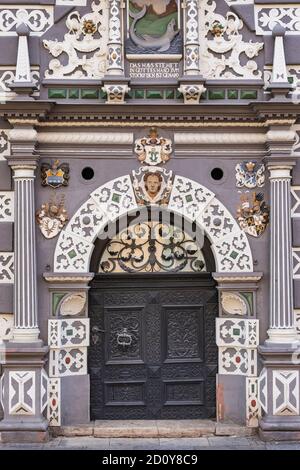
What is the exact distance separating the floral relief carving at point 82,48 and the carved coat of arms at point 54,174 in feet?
4.15

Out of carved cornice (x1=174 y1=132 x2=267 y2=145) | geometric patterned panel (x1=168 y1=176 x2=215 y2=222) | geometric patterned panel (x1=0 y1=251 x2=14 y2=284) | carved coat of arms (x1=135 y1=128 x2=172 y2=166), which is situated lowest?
geometric patterned panel (x1=0 y1=251 x2=14 y2=284)

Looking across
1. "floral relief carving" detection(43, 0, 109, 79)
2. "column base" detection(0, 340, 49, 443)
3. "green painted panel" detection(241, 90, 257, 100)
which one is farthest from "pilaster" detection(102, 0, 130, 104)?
"column base" detection(0, 340, 49, 443)

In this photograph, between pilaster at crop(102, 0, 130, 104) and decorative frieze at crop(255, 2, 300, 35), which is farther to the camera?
decorative frieze at crop(255, 2, 300, 35)

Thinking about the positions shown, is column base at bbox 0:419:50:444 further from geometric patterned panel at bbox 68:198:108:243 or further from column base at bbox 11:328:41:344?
geometric patterned panel at bbox 68:198:108:243

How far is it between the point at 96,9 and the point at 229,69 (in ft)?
6.82

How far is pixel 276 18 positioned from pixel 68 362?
18.9 ft

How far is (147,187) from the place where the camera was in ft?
34.5

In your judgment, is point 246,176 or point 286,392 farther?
point 246,176

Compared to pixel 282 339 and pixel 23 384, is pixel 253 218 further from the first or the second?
pixel 23 384

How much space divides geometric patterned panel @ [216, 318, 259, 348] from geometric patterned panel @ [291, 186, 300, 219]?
1.62 m

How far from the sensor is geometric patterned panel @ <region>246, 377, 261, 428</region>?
1045cm

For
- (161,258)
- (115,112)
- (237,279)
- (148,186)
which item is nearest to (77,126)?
(115,112)

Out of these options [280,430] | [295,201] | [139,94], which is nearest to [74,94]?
[139,94]

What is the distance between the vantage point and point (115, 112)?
10383mm
